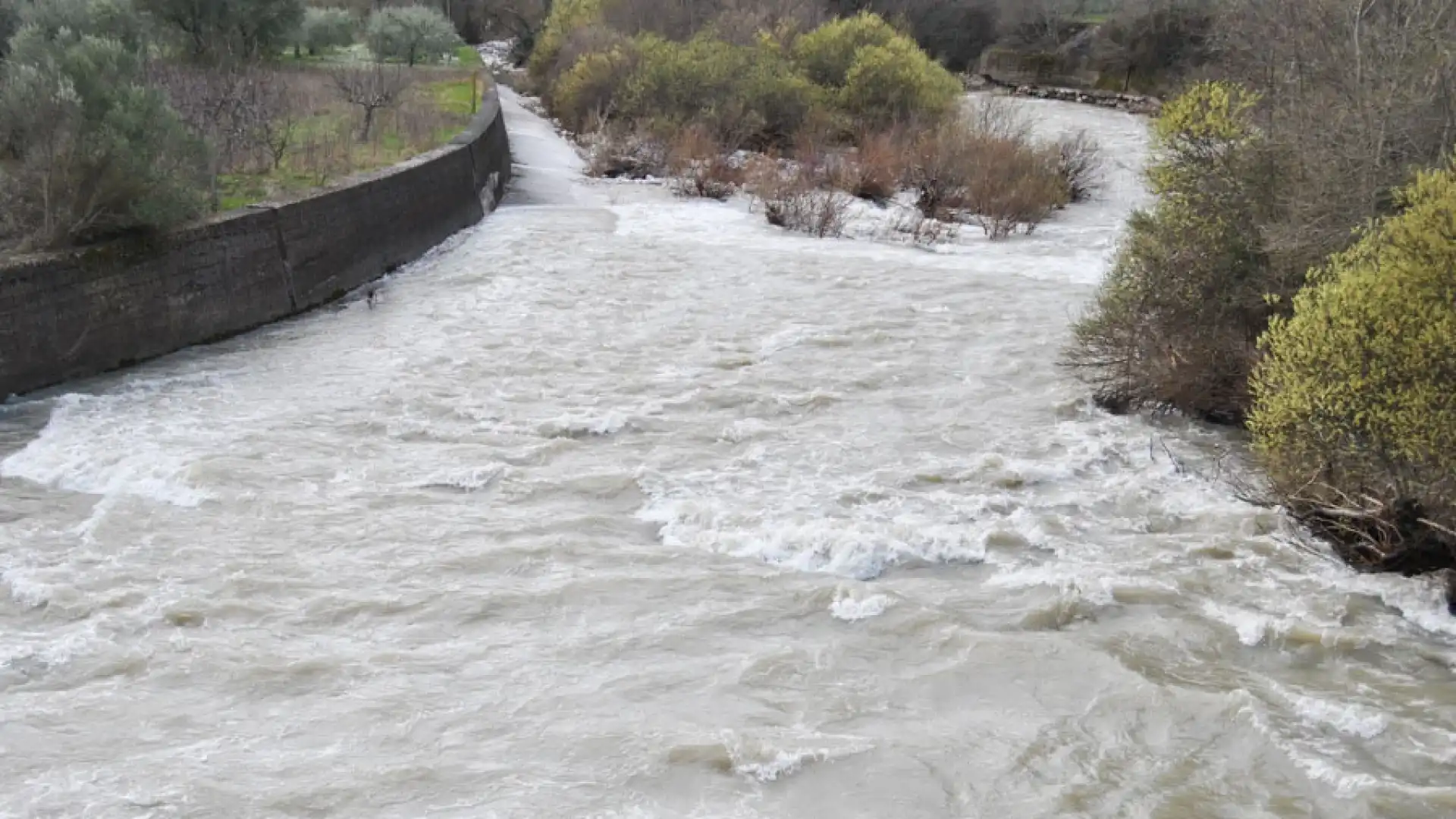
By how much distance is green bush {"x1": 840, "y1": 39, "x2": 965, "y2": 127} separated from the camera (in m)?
28.2

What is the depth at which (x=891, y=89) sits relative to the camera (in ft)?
93.5

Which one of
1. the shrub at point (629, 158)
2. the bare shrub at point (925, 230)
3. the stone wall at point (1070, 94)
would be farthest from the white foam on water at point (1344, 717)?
the stone wall at point (1070, 94)

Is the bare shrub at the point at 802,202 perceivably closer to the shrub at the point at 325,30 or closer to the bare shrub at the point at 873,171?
the bare shrub at the point at 873,171

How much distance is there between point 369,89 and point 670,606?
18.6m

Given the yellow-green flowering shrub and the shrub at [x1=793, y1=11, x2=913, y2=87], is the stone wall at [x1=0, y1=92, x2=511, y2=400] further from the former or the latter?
the shrub at [x1=793, y1=11, x2=913, y2=87]

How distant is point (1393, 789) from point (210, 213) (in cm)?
1213

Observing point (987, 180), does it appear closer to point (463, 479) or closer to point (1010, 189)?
point (1010, 189)

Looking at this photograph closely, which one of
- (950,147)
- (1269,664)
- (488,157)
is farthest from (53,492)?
(950,147)

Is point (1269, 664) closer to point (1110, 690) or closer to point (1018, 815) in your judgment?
point (1110, 690)

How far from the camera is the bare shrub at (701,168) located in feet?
73.5

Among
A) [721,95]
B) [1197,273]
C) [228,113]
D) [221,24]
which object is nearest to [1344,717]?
[1197,273]

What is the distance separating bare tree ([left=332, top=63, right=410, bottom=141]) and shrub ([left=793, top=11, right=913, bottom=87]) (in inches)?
404

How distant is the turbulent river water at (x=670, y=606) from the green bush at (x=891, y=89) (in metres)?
16.9

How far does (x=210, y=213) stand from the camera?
12945mm
